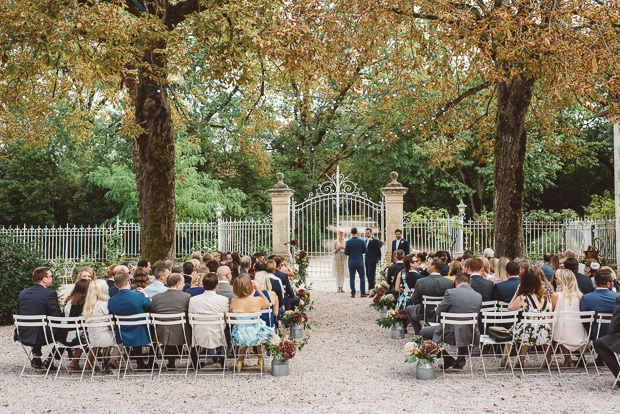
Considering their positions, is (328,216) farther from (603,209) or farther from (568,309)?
(568,309)

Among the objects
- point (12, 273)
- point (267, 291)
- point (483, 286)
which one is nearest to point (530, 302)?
point (483, 286)

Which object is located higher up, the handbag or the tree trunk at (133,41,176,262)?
the tree trunk at (133,41,176,262)

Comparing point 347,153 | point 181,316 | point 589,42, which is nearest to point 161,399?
point 181,316

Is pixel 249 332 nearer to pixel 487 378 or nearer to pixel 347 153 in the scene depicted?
pixel 487 378

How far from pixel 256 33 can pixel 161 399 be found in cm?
565

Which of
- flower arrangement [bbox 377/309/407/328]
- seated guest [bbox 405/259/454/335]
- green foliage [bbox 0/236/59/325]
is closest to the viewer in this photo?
seated guest [bbox 405/259/454/335]

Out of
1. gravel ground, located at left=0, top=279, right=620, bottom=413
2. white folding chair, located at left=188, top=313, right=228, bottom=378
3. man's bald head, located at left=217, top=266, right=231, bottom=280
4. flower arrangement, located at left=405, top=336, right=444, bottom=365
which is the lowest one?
gravel ground, located at left=0, top=279, right=620, bottom=413

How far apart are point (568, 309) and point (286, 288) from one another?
4.05 meters

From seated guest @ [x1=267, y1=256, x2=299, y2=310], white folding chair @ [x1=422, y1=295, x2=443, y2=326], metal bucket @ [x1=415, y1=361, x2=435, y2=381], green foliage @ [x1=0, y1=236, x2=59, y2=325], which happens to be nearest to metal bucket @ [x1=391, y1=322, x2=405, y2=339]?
white folding chair @ [x1=422, y1=295, x2=443, y2=326]

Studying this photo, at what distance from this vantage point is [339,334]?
941 centimetres

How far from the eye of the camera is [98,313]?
6824 mm

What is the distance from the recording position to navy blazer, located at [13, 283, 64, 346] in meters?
6.86

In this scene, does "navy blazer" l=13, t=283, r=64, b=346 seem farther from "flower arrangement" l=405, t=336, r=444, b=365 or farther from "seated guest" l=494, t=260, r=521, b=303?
"seated guest" l=494, t=260, r=521, b=303

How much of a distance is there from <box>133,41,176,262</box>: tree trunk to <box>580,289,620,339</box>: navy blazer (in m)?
7.50
